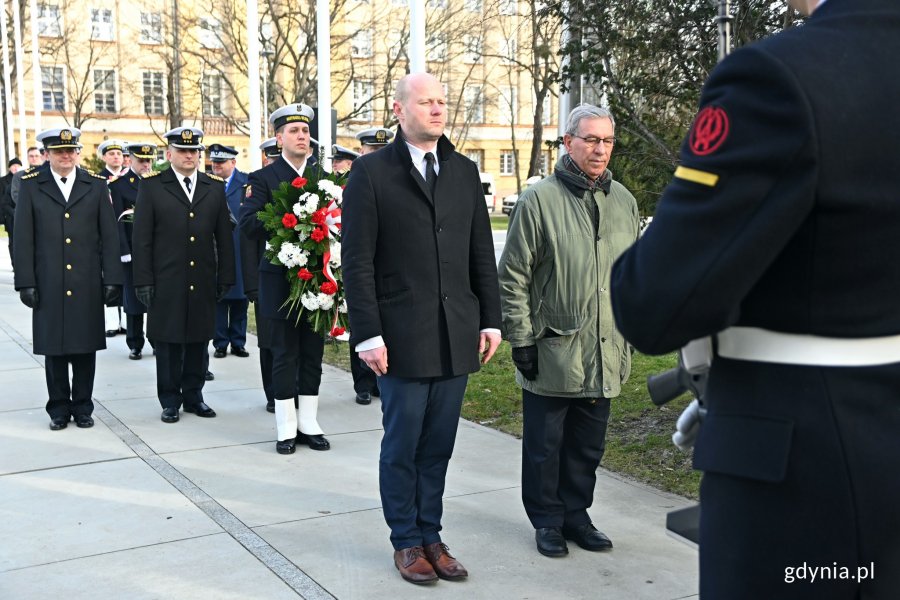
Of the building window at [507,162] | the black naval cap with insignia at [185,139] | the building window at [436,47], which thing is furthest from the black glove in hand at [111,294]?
the building window at [507,162]

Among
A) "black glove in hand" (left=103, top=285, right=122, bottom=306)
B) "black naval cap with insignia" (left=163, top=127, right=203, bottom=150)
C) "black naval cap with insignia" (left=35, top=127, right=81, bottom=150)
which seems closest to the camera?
"black naval cap with insignia" (left=35, top=127, right=81, bottom=150)

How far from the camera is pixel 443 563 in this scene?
4.52m

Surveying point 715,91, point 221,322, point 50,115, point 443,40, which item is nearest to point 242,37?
point 443,40

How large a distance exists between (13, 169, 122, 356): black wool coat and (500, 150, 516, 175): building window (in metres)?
56.7

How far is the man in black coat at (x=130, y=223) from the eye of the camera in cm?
1061

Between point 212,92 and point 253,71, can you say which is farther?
point 212,92

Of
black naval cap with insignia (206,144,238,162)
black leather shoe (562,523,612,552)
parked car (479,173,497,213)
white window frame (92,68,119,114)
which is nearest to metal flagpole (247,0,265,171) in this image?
black naval cap with insignia (206,144,238,162)

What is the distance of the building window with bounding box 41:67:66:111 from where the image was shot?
51453 mm

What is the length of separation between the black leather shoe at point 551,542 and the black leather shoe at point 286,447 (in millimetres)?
2399

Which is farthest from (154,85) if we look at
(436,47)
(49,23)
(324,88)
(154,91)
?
(324,88)

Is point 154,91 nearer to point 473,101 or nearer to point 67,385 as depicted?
point 473,101

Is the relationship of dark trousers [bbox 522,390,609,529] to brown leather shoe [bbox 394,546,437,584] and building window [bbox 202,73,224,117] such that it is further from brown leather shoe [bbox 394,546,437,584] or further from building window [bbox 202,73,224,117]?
building window [bbox 202,73,224,117]

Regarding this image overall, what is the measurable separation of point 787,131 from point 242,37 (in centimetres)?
4043

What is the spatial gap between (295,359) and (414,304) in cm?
265
